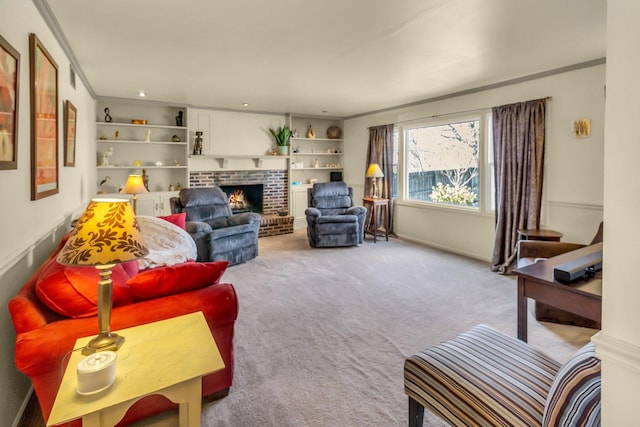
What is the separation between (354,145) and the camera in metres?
7.47

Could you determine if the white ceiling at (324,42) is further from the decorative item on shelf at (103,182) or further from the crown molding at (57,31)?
the decorative item on shelf at (103,182)

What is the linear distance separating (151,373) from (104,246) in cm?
52

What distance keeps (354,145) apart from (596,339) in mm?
6951

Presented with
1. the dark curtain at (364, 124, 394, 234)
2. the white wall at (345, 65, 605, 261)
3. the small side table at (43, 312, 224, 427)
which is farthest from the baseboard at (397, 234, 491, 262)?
the small side table at (43, 312, 224, 427)

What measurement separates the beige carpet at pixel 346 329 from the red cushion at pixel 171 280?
62cm

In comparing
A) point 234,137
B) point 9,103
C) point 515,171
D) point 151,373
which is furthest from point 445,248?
point 9,103

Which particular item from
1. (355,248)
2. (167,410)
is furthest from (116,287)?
(355,248)

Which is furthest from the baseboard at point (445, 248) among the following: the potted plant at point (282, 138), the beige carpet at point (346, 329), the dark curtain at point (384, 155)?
the potted plant at point (282, 138)

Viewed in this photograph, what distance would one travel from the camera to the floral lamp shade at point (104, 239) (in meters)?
1.32

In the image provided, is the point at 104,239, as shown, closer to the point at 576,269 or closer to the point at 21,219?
the point at 21,219

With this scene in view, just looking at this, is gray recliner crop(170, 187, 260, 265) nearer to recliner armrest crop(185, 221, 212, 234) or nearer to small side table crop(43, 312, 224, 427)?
recliner armrest crop(185, 221, 212, 234)

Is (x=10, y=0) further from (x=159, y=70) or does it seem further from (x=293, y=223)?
(x=293, y=223)

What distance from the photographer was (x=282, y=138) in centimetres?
Result: 703

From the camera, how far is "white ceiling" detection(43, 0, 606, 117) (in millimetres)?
2428
